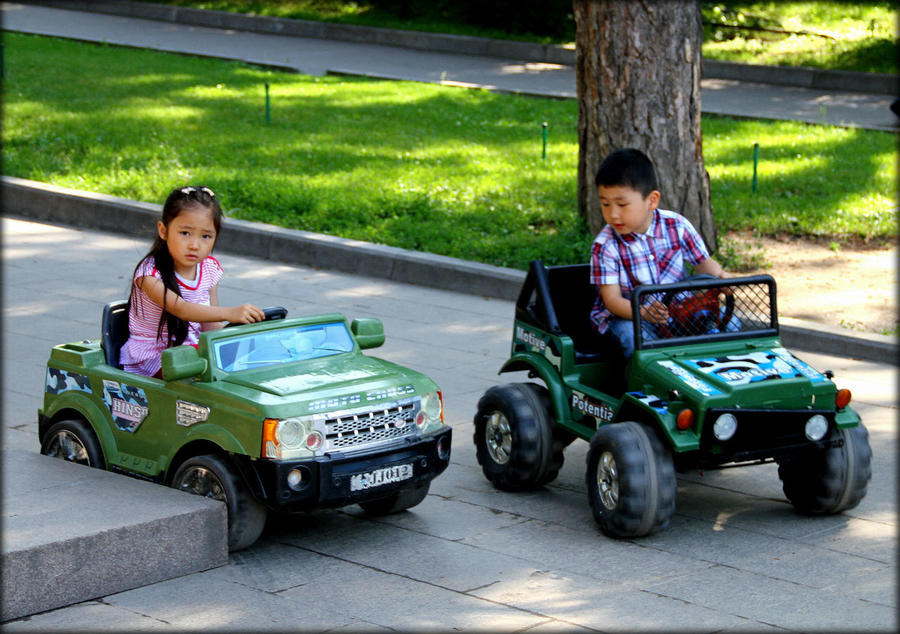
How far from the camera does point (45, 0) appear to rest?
1130 inches

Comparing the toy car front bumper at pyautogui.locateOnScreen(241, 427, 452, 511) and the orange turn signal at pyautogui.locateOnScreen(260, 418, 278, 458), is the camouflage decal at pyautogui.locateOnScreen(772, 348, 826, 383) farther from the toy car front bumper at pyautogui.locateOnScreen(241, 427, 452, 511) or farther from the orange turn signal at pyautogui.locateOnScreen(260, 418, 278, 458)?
the orange turn signal at pyautogui.locateOnScreen(260, 418, 278, 458)

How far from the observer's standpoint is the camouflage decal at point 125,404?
5.80 meters

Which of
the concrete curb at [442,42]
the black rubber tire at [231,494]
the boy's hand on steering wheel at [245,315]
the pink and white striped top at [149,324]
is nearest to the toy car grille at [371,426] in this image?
the black rubber tire at [231,494]

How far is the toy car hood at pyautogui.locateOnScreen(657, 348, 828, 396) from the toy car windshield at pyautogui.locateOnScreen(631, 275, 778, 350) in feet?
0.54

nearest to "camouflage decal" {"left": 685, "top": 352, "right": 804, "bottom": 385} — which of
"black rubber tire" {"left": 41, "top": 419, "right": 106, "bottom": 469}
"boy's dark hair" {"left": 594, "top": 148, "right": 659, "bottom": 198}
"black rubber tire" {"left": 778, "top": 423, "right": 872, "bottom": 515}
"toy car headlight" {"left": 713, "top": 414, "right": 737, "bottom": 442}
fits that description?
"toy car headlight" {"left": 713, "top": 414, "right": 737, "bottom": 442}

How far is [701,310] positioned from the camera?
615cm

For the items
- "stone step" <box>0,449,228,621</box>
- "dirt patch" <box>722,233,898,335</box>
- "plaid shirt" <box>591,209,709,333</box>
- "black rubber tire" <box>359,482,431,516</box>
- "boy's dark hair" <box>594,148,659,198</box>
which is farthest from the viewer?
"dirt patch" <box>722,233,898,335</box>

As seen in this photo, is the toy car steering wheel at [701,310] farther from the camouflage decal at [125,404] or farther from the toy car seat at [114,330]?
the toy car seat at [114,330]

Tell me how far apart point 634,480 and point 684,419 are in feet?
1.13

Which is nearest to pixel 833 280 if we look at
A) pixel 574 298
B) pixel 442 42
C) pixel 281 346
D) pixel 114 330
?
pixel 574 298

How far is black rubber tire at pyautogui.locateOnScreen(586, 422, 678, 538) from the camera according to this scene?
5516mm

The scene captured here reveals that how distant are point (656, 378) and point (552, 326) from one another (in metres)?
0.78

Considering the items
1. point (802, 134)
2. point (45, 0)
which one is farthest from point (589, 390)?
point (45, 0)

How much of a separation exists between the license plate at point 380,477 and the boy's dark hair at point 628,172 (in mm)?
1763
